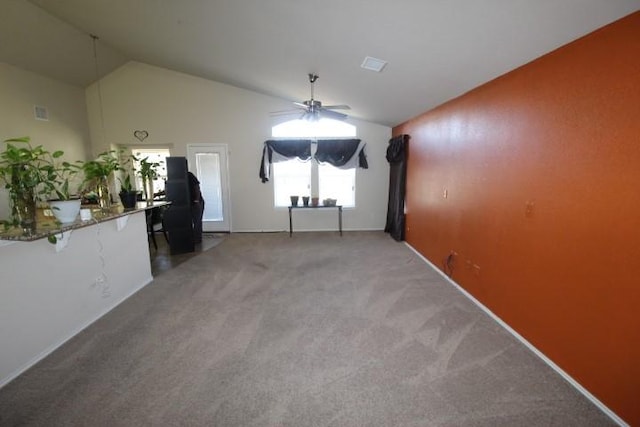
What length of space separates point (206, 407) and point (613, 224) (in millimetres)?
2578

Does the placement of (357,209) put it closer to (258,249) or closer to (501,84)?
(258,249)

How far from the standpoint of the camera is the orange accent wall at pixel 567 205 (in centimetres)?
149

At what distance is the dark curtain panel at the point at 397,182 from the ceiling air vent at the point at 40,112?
21.0ft

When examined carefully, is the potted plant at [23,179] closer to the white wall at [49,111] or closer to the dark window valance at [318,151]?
the white wall at [49,111]

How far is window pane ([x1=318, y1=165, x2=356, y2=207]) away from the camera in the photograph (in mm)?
5988

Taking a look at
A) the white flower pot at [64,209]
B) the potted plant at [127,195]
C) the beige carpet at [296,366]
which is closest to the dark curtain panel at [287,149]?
the potted plant at [127,195]

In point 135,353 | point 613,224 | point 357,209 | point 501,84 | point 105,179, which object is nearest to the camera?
point 613,224

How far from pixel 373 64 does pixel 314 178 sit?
3355mm

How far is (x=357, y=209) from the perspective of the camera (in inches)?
239

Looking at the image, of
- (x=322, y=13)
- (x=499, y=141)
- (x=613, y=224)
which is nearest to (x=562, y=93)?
(x=499, y=141)

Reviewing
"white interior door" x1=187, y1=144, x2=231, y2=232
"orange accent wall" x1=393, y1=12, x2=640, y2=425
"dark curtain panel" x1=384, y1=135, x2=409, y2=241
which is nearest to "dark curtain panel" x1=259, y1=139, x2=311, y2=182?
"white interior door" x1=187, y1=144, x2=231, y2=232

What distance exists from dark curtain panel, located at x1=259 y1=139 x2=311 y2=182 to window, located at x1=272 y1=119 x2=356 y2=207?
0.17 m

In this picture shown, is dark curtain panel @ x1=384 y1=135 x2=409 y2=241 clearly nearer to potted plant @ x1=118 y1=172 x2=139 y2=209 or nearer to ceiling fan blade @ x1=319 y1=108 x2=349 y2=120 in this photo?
ceiling fan blade @ x1=319 y1=108 x2=349 y2=120

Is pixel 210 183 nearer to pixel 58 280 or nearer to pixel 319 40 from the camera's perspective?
pixel 58 280
